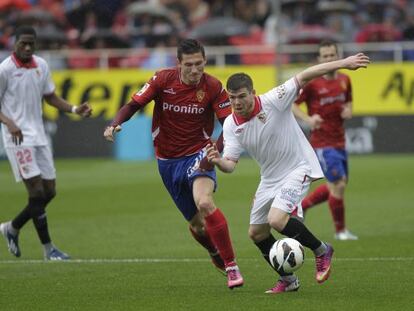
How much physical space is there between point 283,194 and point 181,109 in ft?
5.28

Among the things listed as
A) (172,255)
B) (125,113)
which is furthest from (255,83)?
(125,113)

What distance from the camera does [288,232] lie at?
33.4 feet

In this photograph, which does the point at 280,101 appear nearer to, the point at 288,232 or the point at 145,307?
the point at 288,232

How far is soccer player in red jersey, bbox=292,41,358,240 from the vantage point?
15.1m

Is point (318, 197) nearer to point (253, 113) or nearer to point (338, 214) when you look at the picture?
point (338, 214)

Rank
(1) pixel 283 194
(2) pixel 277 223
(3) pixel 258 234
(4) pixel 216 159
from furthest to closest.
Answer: (3) pixel 258 234, (1) pixel 283 194, (2) pixel 277 223, (4) pixel 216 159

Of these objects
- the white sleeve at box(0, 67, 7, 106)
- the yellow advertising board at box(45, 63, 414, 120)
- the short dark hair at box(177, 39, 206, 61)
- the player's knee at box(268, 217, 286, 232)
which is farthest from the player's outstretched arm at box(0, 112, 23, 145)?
the yellow advertising board at box(45, 63, 414, 120)

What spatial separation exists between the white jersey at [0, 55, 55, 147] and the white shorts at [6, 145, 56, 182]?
0.08 metres

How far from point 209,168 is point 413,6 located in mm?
20331

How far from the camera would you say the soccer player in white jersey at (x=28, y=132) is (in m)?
13.2

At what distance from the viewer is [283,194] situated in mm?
10117

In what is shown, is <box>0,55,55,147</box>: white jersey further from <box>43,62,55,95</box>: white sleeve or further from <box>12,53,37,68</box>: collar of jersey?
<box>43,62,55,95</box>: white sleeve

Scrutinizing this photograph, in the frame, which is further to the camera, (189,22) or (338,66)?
(189,22)

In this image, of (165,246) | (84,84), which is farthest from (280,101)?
(84,84)
